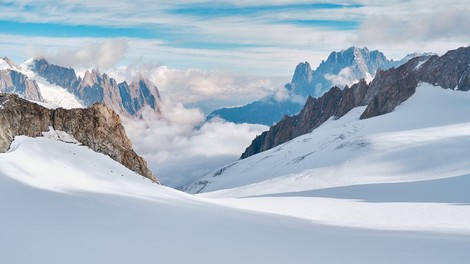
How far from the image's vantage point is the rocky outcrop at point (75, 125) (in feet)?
138

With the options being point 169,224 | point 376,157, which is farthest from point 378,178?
point 169,224

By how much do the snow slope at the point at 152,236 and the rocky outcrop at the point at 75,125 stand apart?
17.4m

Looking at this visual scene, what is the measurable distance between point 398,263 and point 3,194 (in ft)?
56.7

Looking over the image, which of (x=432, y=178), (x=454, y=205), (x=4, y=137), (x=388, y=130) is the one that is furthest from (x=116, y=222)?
(x=388, y=130)

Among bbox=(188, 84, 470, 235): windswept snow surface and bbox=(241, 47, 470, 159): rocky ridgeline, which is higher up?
bbox=(241, 47, 470, 159): rocky ridgeline

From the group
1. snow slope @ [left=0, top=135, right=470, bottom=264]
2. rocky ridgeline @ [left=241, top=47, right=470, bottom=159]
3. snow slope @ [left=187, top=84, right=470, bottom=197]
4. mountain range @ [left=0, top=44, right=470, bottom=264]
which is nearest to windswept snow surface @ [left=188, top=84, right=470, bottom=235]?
snow slope @ [left=187, top=84, right=470, bottom=197]

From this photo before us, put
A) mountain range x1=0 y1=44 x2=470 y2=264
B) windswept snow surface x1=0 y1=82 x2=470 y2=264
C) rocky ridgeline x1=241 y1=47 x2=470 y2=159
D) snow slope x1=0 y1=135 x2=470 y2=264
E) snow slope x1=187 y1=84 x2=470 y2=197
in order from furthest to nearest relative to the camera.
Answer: rocky ridgeline x1=241 y1=47 x2=470 y2=159, snow slope x1=187 y1=84 x2=470 y2=197, mountain range x1=0 y1=44 x2=470 y2=264, windswept snow surface x1=0 y1=82 x2=470 y2=264, snow slope x1=0 y1=135 x2=470 y2=264

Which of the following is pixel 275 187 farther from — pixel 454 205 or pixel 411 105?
pixel 411 105

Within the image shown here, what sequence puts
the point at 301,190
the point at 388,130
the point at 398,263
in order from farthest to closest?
the point at 388,130 < the point at 301,190 < the point at 398,263

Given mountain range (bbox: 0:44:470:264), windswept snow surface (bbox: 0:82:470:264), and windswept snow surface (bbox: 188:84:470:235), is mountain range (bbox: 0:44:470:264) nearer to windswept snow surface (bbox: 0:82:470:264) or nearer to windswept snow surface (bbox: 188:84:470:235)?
windswept snow surface (bbox: 0:82:470:264)

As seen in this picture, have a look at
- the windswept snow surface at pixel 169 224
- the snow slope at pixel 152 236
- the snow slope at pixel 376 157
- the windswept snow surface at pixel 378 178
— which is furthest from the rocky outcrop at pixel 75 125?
the snow slope at pixel 376 157

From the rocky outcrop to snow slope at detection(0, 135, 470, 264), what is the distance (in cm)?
1744

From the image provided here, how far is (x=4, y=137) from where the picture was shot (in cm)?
3897

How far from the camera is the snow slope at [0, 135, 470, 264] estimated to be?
13273 mm
